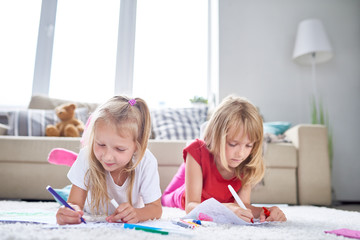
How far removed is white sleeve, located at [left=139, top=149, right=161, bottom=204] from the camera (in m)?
0.87

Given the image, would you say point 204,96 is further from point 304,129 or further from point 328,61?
point 304,129

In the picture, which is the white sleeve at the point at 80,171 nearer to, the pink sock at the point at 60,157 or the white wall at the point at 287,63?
the pink sock at the point at 60,157

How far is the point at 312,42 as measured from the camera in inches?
98.9

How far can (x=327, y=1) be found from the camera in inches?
113

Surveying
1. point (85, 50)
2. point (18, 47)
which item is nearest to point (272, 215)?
point (85, 50)

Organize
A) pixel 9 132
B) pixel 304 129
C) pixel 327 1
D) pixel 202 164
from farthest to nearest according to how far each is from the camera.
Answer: pixel 327 1 < pixel 9 132 < pixel 304 129 < pixel 202 164

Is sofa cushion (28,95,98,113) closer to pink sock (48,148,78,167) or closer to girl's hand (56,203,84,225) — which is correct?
pink sock (48,148,78,167)

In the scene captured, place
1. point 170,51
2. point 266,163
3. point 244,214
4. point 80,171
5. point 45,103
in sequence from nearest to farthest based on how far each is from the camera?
point 244,214, point 80,171, point 266,163, point 45,103, point 170,51

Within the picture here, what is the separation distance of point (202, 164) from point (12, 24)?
109 inches

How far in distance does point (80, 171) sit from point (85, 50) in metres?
2.41

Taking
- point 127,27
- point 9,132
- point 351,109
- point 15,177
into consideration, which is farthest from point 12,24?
point 351,109

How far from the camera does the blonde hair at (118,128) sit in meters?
0.81

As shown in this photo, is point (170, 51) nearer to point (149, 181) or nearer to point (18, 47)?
point (18, 47)

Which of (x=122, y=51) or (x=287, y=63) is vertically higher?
(x=122, y=51)
